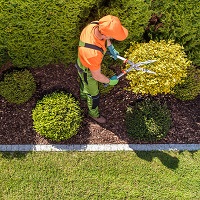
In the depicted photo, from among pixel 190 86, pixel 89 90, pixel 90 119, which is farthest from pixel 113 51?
pixel 190 86

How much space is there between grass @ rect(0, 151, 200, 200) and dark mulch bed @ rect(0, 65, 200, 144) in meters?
0.33

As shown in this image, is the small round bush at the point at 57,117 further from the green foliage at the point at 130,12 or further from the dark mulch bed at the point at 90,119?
the green foliage at the point at 130,12

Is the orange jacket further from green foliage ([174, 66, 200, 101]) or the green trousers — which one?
green foliage ([174, 66, 200, 101])

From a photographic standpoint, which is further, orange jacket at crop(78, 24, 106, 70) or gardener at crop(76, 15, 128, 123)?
orange jacket at crop(78, 24, 106, 70)

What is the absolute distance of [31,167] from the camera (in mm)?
7090

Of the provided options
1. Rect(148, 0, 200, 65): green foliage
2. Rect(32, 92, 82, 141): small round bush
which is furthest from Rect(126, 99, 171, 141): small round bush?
Rect(148, 0, 200, 65): green foliage

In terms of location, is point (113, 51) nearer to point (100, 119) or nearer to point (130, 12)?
point (130, 12)

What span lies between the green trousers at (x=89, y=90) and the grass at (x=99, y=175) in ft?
3.08

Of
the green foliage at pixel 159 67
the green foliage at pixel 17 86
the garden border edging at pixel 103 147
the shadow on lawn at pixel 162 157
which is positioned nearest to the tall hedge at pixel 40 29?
the green foliage at pixel 17 86

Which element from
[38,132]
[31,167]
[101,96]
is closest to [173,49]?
[101,96]

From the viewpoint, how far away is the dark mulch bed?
7.41 m

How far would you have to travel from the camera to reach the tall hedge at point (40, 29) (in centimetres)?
622

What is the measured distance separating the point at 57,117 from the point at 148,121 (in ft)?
6.21

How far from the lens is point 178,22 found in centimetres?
679
